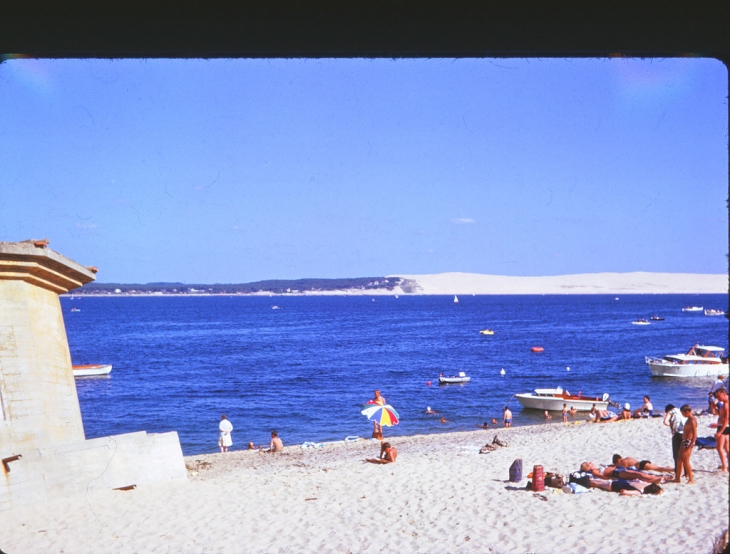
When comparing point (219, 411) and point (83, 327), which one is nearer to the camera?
point (219, 411)

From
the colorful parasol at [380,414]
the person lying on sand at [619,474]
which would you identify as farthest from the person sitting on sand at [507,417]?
the person lying on sand at [619,474]

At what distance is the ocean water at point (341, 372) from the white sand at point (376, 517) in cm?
1373

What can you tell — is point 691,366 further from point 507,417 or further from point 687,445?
point 687,445


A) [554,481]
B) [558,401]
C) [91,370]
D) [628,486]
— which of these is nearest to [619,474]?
[628,486]

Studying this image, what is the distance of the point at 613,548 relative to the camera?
6180mm

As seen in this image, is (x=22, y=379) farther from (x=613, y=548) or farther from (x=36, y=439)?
(x=613, y=548)

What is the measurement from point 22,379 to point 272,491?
3994 millimetres

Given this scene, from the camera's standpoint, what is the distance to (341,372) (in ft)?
145

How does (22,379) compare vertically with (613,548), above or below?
above

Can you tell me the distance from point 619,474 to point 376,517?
3.46m

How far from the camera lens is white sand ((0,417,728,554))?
640 centimetres

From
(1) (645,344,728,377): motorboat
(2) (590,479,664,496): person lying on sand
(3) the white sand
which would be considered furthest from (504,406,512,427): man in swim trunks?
(1) (645,344,728,377): motorboat
